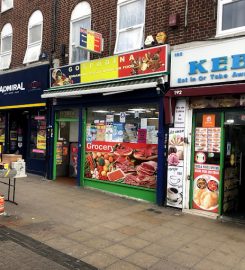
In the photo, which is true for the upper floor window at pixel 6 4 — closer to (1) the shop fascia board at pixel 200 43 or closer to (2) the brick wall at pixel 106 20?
(2) the brick wall at pixel 106 20

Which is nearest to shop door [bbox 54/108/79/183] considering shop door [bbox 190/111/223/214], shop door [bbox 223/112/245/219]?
shop door [bbox 190/111/223/214]

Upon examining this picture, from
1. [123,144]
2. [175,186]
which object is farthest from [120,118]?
[175,186]

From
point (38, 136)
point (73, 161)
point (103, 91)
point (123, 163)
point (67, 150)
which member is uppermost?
point (103, 91)

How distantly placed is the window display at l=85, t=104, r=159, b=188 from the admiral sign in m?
1.27

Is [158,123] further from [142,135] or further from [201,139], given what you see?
[201,139]

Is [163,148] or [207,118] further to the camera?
[163,148]

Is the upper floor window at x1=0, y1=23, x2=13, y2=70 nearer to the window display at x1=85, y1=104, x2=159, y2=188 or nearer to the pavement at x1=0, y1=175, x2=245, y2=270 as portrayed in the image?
the window display at x1=85, y1=104, x2=159, y2=188

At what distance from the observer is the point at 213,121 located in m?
7.86

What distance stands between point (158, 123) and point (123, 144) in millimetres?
1365

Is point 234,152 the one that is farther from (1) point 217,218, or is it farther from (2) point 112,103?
(2) point 112,103

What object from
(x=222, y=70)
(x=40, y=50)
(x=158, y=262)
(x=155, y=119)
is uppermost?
(x=40, y=50)

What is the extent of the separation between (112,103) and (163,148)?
87.3 inches

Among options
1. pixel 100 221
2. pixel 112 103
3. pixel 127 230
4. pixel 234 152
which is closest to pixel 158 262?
pixel 127 230

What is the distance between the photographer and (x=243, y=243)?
239 inches
